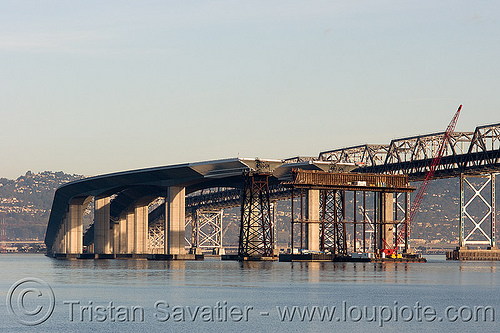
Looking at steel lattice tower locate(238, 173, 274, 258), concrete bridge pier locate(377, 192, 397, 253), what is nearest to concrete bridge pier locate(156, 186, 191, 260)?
steel lattice tower locate(238, 173, 274, 258)

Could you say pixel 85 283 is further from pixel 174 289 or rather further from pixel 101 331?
pixel 101 331

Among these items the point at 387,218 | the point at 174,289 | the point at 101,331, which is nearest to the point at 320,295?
the point at 174,289

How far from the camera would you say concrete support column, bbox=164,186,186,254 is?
17338 centimetres

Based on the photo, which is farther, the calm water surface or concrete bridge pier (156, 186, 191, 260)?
concrete bridge pier (156, 186, 191, 260)

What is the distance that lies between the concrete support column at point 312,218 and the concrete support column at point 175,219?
2533 centimetres

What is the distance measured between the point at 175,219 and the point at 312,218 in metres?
28.0


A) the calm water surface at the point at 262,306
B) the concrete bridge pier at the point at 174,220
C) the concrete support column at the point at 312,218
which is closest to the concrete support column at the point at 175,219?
the concrete bridge pier at the point at 174,220

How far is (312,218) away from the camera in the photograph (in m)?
164

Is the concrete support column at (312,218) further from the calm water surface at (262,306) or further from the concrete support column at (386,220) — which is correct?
the calm water surface at (262,306)

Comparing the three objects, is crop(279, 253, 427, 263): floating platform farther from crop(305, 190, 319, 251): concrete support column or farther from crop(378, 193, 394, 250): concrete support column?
crop(378, 193, 394, 250): concrete support column

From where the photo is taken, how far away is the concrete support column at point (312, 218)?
6389 inches

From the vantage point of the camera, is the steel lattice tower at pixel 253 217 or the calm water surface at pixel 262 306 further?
the steel lattice tower at pixel 253 217

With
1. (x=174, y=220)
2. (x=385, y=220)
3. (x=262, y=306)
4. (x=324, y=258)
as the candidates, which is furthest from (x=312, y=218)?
(x=262, y=306)

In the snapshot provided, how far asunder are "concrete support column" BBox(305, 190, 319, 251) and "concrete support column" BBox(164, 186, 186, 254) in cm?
2533
